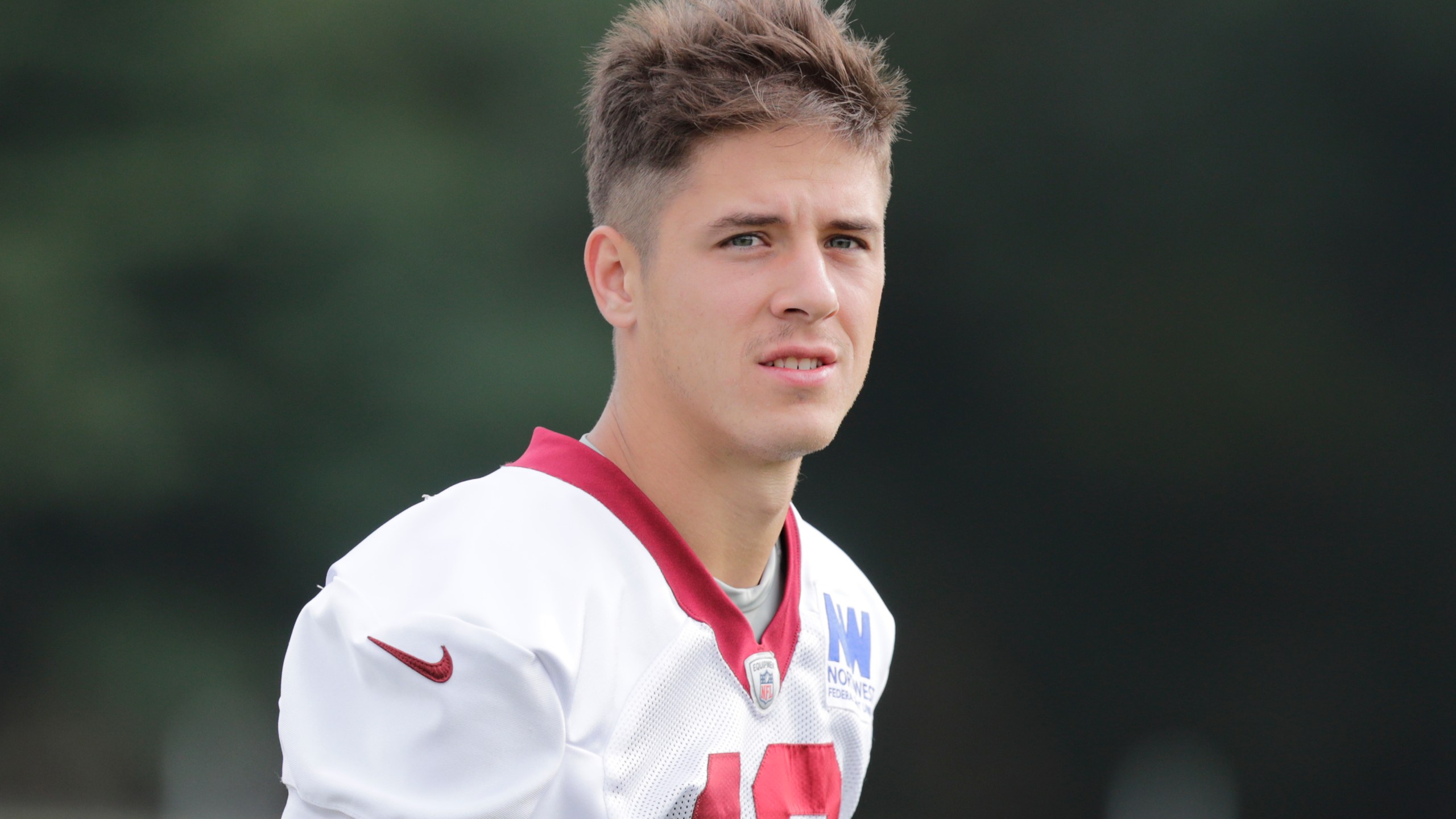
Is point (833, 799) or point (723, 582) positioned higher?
point (723, 582)

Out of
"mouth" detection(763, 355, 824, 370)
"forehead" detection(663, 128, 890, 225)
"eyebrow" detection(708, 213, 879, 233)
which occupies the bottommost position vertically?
"mouth" detection(763, 355, 824, 370)

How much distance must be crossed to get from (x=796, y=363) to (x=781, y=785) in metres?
0.46

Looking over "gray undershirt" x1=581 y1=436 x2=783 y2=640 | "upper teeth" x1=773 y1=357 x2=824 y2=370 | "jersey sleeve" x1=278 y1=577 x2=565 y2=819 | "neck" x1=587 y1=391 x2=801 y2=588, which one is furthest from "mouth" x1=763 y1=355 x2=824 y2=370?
"jersey sleeve" x1=278 y1=577 x2=565 y2=819

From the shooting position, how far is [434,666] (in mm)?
1116

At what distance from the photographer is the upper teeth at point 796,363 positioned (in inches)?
50.9

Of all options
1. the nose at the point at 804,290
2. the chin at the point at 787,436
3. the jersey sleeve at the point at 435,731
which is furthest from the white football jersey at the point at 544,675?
the nose at the point at 804,290

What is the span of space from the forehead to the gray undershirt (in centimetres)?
30

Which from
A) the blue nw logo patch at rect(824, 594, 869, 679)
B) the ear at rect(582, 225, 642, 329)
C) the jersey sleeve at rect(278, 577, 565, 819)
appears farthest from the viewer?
the blue nw logo patch at rect(824, 594, 869, 679)

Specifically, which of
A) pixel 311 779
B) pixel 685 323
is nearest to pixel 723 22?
pixel 685 323

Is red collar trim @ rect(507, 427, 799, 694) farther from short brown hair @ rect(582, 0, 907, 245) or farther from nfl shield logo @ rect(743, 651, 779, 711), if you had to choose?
short brown hair @ rect(582, 0, 907, 245)

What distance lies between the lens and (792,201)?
1.29 meters

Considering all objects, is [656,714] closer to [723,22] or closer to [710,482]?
[710,482]

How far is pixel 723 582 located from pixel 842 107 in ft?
1.76

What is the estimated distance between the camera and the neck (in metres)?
1.37
